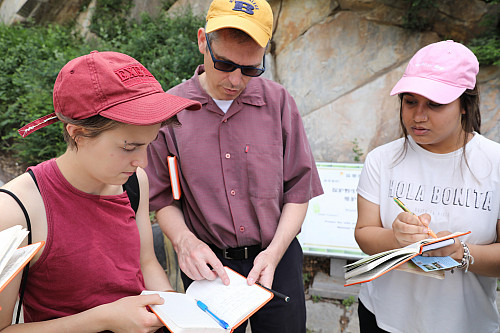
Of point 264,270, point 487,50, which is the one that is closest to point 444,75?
point 264,270

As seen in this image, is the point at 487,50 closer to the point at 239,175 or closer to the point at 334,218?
the point at 334,218

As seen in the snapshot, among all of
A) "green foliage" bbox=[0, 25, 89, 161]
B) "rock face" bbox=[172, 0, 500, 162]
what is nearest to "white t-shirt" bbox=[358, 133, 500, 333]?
"rock face" bbox=[172, 0, 500, 162]

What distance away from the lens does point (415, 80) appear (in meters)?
1.53

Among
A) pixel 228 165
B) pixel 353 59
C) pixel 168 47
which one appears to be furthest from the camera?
pixel 168 47

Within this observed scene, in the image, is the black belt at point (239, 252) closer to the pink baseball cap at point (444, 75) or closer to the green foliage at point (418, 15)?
the pink baseball cap at point (444, 75)

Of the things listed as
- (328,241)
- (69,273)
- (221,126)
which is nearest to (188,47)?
(328,241)

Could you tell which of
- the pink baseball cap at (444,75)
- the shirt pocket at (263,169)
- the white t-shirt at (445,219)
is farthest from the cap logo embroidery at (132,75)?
the white t-shirt at (445,219)

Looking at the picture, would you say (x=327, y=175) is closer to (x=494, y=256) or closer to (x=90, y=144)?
(x=494, y=256)

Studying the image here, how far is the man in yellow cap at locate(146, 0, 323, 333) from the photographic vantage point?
1723 millimetres

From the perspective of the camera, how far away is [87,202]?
1253 millimetres

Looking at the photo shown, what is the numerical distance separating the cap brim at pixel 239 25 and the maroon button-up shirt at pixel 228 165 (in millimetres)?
340

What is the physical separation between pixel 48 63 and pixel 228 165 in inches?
174

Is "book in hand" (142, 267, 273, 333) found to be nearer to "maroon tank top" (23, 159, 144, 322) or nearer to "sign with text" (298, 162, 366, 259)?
"maroon tank top" (23, 159, 144, 322)

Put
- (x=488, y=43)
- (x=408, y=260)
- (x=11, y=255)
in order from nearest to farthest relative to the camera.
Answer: (x=11, y=255)
(x=408, y=260)
(x=488, y=43)
